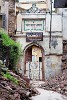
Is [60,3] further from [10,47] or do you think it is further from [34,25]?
[34,25]

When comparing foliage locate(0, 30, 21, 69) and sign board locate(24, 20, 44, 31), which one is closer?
foliage locate(0, 30, 21, 69)

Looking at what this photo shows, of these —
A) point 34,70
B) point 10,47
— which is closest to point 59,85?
point 10,47

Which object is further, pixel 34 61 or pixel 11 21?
pixel 34 61

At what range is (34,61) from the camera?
22.8m

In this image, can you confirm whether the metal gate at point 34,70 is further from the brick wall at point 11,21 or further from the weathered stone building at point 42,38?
the brick wall at point 11,21

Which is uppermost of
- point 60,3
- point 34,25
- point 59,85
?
point 60,3

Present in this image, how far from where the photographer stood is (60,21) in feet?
73.5

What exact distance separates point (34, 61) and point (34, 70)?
724 millimetres

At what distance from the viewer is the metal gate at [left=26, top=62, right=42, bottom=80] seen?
22688 millimetres

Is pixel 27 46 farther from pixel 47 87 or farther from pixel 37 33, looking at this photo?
pixel 47 87

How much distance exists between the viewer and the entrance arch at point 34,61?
2261 cm

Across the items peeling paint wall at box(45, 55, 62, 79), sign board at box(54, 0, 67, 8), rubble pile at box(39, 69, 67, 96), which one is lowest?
rubble pile at box(39, 69, 67, 96)

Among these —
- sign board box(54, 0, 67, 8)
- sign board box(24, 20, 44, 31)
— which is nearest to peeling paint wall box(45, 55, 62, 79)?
sign board box(24, 20, 44, 31)

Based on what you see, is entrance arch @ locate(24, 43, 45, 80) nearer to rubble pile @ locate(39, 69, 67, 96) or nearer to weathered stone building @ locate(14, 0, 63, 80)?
weathered stone building @ locate(14, 0, 63, 80)
